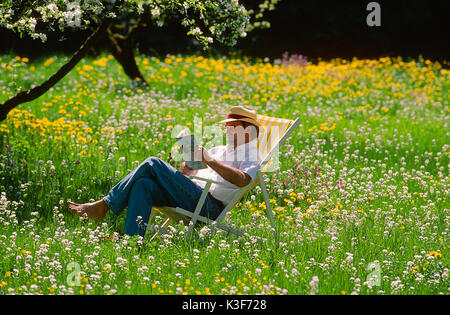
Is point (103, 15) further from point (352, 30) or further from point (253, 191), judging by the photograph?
point (352, 30)

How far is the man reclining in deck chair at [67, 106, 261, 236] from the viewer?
5.16 metres

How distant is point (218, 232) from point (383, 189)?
2097mm

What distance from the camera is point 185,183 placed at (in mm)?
5367

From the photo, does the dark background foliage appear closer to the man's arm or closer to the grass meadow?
the grass meadow

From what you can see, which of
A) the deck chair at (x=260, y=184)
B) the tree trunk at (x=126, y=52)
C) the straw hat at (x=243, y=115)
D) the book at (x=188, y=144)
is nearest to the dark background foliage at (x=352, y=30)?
the tree trunk at (x=126, y=52)

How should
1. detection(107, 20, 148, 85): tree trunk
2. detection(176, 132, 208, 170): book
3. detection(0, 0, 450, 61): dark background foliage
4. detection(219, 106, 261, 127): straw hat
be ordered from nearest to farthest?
detection(176, 132, 208, 170): book → detection(219, 106, 261, 127): straw hat → detection(107, 20, 148, 85): tree trunk → detection(0, 0, 450, 61): dark background foliage

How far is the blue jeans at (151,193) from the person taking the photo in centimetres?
516

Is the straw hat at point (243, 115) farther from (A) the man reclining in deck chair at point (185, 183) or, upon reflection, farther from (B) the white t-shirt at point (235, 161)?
(B) the white t-shirt at point (235, 161)

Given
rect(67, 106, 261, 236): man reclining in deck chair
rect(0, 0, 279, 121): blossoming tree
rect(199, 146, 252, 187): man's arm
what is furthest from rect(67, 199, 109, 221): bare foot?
rect(0, 0, 279, 121): blossoming tree

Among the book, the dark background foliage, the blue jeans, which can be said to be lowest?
the blue jeans

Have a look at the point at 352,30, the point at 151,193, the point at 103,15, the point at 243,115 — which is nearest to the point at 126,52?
the point at 103,15

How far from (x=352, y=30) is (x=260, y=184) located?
45.0ft

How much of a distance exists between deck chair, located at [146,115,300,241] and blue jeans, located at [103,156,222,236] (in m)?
0.10

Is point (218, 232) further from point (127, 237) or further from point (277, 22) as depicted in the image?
point (277, 22)
